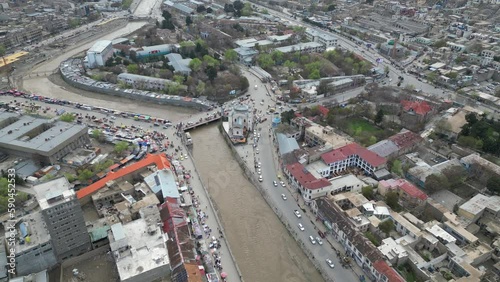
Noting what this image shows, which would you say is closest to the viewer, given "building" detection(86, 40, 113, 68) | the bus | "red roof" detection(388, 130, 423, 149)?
"red roof" detection(388, 130, 423, 149)

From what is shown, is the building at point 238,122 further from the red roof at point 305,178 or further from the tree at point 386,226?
the tree at point 386,226

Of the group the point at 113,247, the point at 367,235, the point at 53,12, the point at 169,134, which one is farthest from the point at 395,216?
the point at 53,12

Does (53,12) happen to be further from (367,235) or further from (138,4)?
(367,235)

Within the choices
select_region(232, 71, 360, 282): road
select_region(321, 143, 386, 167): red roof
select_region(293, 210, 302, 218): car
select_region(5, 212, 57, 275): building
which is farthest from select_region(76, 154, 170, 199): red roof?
select_region(321, 143, 386, 167): red roof

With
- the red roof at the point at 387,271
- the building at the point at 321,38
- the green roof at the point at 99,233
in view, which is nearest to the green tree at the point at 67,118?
the green roof at the point at 99,233

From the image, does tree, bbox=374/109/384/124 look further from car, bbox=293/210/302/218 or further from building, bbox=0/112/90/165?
building, bbox=0/112/90/165

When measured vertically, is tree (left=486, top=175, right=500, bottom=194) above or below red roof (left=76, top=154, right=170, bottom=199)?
below
